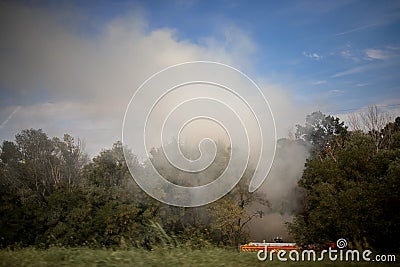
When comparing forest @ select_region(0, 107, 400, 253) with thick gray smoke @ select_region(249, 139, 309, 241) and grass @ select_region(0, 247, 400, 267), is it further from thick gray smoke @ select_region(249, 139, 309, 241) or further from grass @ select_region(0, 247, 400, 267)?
grass @ select_region(0, 247, 400, 267)

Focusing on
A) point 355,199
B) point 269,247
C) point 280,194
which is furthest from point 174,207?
point 269,247

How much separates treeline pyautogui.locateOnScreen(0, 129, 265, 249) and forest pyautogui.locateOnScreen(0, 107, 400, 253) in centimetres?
6

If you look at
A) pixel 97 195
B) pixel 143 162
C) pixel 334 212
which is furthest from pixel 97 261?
pixel 97 195

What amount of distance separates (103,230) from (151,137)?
10.4 m

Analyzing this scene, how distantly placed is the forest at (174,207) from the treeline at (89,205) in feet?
0.20

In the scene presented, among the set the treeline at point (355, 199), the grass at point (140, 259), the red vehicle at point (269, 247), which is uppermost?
the treeline at point (355, 199)

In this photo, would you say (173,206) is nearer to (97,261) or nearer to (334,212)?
(334,212)

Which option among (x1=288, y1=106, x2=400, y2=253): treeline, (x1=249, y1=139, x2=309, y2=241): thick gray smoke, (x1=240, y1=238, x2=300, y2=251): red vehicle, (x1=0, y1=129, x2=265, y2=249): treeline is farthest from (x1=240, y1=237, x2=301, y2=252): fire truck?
(x1=0, y1=129, x2=265, y2=249): treeline

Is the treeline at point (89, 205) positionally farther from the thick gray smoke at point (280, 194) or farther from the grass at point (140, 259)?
the grass at point (140, 259)

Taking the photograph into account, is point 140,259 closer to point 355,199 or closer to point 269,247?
point 269,247

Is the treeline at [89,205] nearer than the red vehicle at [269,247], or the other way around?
the red vehicle at [269,247]

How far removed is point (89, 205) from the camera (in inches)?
901

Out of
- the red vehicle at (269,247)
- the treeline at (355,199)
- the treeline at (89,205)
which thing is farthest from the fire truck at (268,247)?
the treeline at (89,205)

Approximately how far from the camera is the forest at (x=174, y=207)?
45.2 feet
